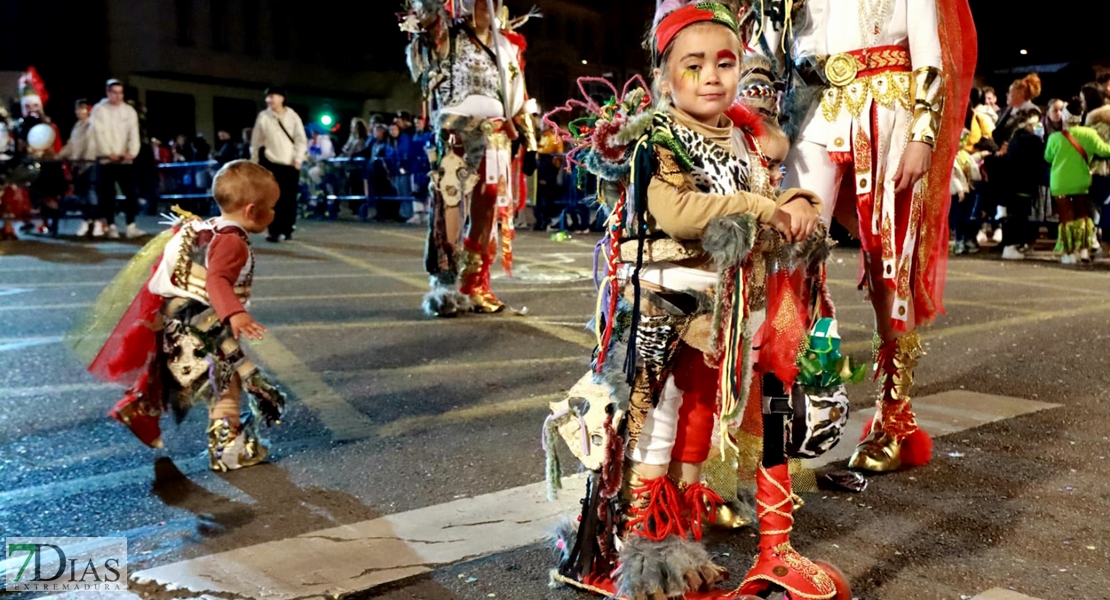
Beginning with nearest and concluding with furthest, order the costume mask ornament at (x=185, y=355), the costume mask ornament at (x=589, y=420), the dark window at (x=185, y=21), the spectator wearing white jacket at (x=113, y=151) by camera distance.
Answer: the costume mask ornament at (x=589, y=420) < the costume mask ornament at (x=185, y=355) < the spectator wearing white jacket at (x=113, y=151) < the dark window at (x=185, y=21)

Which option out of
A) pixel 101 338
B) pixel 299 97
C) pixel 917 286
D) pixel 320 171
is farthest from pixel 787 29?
pixel 299 97

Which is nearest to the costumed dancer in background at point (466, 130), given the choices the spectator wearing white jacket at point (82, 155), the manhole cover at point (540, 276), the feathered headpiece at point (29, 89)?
the manhole cover at point (540, 276)

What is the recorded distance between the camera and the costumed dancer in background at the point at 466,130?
697cm

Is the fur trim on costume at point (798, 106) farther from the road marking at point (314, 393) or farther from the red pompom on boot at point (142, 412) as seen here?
the red pompom on boot at point (142, 412)

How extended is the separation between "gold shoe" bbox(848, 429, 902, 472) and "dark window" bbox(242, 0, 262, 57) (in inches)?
1566

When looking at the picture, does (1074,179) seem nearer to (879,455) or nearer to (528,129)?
(528,129)

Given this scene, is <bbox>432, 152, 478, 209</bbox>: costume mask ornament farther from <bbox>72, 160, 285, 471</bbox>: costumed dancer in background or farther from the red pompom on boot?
the red pompom on boot

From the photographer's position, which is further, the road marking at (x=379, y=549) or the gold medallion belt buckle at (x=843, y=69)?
the gold medallion belt buckle at (x=843, y=69)

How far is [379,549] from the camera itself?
2908mm

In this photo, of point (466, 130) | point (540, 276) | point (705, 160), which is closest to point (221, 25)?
point (540, 276)

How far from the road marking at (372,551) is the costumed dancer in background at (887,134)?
1.32 meters

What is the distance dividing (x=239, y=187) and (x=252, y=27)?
39.2 m

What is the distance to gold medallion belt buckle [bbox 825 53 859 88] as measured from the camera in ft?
11.5

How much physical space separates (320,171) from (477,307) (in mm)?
15023
